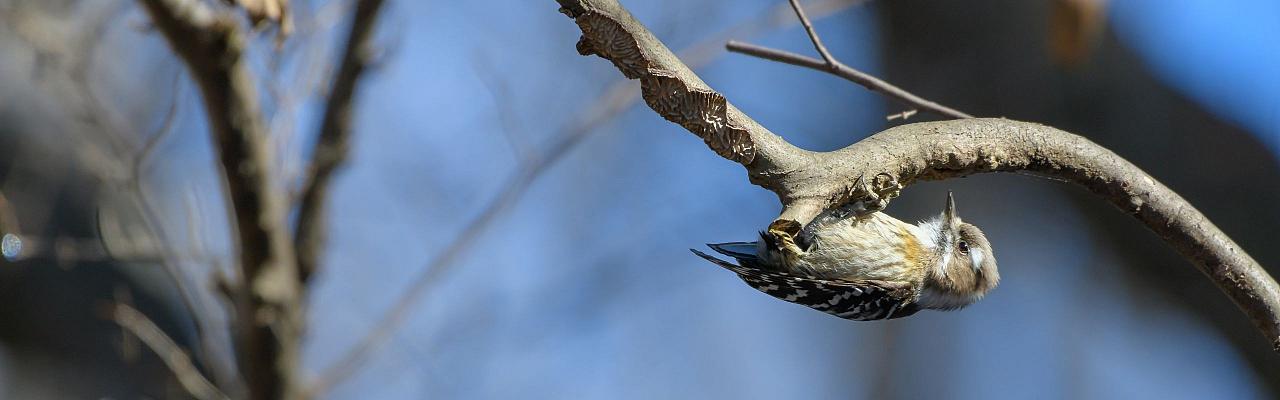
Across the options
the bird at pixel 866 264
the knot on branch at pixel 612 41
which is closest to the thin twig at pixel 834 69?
the bird at pixel 866 264

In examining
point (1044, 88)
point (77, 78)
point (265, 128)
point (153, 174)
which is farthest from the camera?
point (1044, 88)

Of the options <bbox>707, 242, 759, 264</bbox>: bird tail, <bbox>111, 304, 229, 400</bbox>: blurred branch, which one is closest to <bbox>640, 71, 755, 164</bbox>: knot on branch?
<bbox>707, 242, 759, 264</bbox>: bird tail

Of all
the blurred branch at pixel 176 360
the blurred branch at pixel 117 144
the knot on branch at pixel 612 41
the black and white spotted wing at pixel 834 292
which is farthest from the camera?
the blurred branch at pixel 176 360

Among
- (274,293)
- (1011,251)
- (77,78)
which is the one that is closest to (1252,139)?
(1011,251)

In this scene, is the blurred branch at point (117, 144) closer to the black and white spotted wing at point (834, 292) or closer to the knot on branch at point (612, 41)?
the black and white spotted wing at point (834, 292)

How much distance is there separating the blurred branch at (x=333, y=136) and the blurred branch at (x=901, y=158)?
6.25ft

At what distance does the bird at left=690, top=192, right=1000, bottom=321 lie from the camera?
9.89 feet

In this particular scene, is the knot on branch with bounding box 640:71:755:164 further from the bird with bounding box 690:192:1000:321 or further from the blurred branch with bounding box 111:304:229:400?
the blurred branch with bounding box 111:304:229:400

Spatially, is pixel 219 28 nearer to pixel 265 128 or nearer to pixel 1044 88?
pixel 265 128

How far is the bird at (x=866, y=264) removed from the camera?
3.02m

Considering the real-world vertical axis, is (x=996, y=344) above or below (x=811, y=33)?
above

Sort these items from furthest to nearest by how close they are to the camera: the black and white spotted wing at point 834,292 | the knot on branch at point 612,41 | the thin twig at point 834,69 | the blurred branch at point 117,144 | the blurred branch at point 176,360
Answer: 1. the blurred branch at point 176,360
2. the blurred branch at point 117,144
3. the black and white spotted wing at point 834,292
4. the thin twig at point 834,69
5. the knot on branch at point 612,41

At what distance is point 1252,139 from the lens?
19.1ft

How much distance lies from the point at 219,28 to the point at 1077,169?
2.20 m
